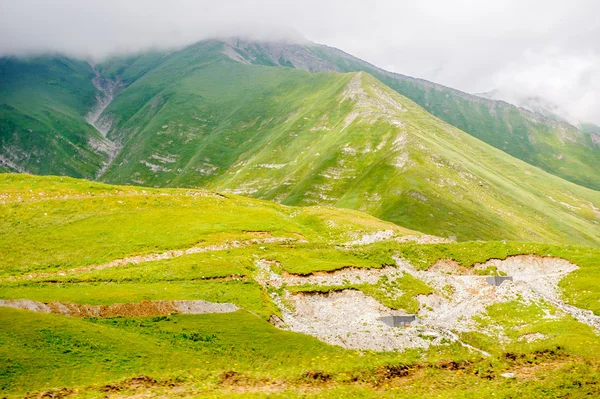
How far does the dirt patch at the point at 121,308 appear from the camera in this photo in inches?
1340

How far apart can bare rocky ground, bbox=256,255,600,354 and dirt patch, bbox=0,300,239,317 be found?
26.8 feet

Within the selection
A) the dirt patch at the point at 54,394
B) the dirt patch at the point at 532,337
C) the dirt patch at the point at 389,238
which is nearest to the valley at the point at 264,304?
the dirt patch at the point at 54,394

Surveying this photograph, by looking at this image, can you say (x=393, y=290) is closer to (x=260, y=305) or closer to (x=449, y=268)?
(x=449, y=268)

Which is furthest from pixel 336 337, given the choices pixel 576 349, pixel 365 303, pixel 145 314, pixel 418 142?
pixel 418 142

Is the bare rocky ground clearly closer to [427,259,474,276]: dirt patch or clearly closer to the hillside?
[427,259,474,276]: dirt patch

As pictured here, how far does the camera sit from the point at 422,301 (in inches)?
1843

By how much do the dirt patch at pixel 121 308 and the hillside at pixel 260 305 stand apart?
0.12m

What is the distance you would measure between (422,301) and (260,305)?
731 inches

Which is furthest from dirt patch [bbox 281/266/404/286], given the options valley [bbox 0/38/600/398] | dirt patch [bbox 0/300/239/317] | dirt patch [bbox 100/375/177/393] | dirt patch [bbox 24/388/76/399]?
dirt patch [bbox 24/388/76/399]

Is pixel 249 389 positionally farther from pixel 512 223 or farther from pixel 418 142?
pixel 418 142

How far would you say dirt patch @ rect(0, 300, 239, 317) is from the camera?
112 ft

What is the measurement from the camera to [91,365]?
84.8 ft

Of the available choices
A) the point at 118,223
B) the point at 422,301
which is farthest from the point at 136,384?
the point at 118,223

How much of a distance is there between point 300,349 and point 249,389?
8.18m
